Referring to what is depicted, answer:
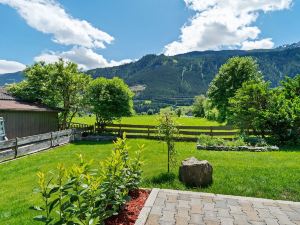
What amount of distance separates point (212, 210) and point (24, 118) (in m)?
19.4

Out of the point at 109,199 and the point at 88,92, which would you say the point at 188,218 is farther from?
the point at 88,92

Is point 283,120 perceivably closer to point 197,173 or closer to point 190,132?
point 190,132

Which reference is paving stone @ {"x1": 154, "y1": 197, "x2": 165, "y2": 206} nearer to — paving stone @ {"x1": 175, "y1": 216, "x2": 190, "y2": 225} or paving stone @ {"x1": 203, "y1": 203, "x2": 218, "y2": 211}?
paving stone @ {"x1": 175, "y1": 216, "x2": 190, "y2": 225}

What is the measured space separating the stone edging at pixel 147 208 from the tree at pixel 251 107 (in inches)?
567

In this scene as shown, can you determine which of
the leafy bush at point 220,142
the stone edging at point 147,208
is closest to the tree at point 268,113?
the leafy bush at point 220,142

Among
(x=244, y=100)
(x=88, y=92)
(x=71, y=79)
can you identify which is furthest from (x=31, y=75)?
(x=244, y=100)

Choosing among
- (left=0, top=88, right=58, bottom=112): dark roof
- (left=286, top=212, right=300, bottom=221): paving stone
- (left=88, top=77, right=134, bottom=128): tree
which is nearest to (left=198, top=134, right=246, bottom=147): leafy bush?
(left=88, top=77, right=134, bottom=128): tree

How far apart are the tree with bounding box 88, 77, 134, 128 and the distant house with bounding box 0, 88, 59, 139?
3.85 m

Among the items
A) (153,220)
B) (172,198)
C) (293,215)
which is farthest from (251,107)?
(153,220)

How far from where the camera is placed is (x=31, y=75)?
28.9 meters

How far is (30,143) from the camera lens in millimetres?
18703

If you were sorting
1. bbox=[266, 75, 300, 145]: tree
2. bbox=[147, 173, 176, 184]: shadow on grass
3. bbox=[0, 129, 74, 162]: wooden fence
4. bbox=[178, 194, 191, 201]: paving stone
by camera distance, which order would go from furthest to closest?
bbox=[266, 75, 300, 145]: tree
bbox=[0, 129, 74, 162]: wooden fence
bbox=[147, 173, 176, 184]: shadow on grass
bbox=[178, 194, 191, 201]: paving stone

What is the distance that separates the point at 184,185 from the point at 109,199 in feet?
14.1

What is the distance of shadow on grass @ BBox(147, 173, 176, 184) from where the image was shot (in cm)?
976
